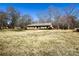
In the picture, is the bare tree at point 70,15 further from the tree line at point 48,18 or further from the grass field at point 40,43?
the grass field at point 40,43

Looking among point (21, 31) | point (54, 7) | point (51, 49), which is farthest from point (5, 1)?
point (51, 49)

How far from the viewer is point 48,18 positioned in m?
3.76

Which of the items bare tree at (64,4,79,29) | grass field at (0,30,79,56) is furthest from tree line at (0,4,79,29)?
grass field at (0,30,79,56)

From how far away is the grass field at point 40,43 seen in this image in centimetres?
371

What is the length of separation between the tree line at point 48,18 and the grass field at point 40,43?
106 millimetres

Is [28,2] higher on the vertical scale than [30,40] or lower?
higher

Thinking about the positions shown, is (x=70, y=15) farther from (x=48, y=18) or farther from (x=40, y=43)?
(x=40, y=43)

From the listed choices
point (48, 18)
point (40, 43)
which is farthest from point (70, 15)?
point (40, 43)

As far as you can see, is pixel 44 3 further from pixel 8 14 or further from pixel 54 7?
pixel 8 14

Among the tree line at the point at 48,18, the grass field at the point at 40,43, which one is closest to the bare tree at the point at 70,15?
the tree line at the point at 48,18

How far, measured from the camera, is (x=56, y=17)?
3.76 meters

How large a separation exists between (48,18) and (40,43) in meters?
0.39

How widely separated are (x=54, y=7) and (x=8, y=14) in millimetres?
699

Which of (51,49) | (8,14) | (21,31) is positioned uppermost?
(8,14)
